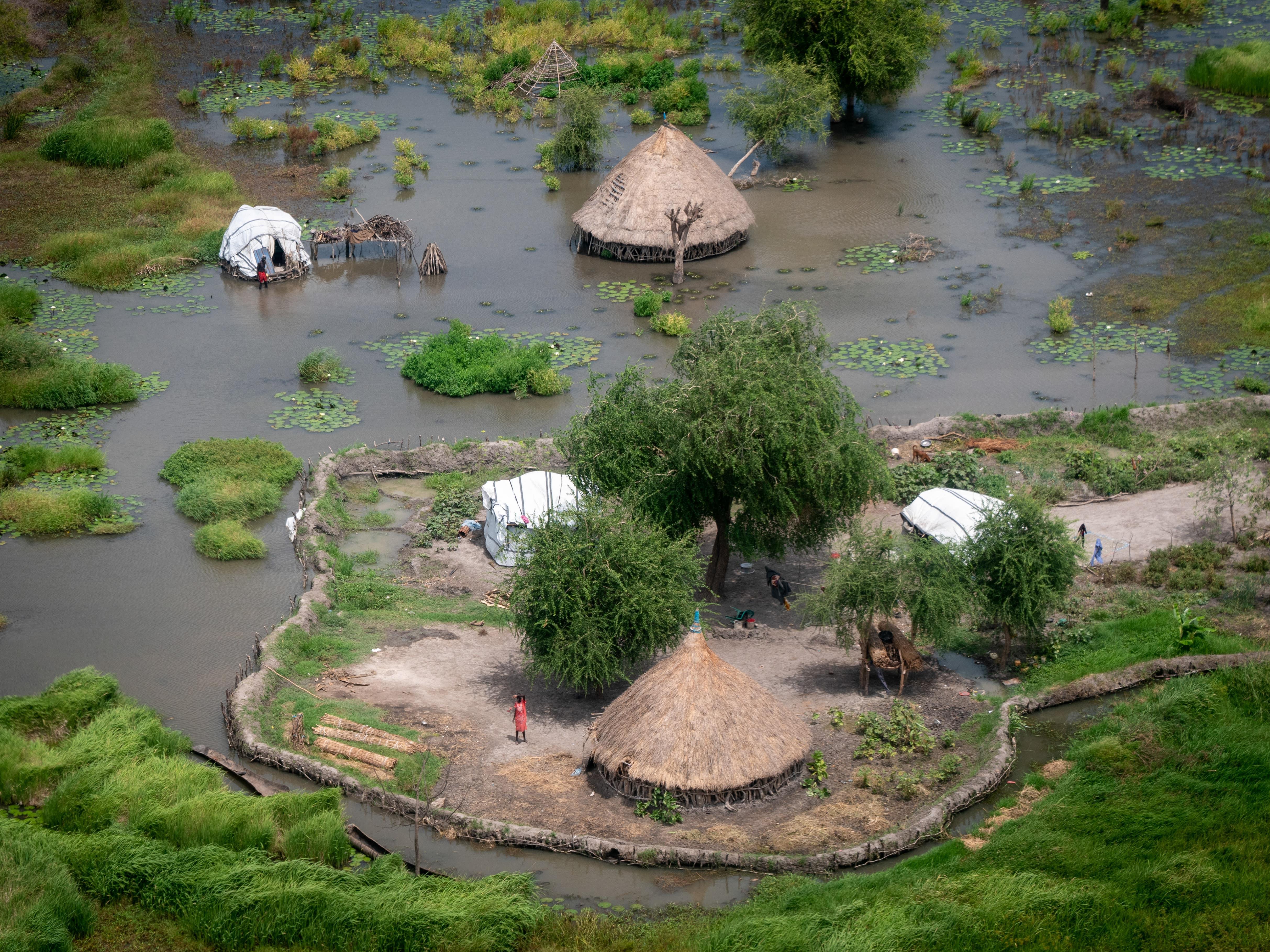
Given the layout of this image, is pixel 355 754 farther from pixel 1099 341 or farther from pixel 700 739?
pixel 1099 341

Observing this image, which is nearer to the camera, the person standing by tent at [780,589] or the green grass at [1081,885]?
the green grass at [1081,885]

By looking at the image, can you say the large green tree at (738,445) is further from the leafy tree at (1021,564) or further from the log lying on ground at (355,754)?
the log lying on ground at (355,754)

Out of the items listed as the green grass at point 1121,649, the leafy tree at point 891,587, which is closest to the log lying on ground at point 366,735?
the leafy tree at point 891,587

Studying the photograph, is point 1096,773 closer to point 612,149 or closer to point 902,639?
point 902,639

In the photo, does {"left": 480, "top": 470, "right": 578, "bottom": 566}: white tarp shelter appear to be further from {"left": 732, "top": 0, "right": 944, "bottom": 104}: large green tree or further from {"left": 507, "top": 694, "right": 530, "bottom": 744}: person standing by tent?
{"left": 732, "top": 0, "right": 944, "bottom": 104}: large green tree

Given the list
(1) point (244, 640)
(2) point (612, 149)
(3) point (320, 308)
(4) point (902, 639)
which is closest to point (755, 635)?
(4) point (902, 639)
